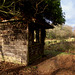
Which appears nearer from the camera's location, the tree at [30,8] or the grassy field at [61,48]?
the tree at [30,8]

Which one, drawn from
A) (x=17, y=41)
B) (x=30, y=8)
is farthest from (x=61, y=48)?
(x=17, y=41)

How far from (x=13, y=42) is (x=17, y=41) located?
1.14 feet

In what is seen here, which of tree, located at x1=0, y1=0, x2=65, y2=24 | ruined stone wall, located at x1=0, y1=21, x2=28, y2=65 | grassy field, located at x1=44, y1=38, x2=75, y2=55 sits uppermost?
tree, located at x1=0, y1=0, x2=65, y2=24

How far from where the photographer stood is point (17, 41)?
5.43 metres

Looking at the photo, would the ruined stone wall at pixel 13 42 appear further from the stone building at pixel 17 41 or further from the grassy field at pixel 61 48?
the grassy field at pixel 61 48

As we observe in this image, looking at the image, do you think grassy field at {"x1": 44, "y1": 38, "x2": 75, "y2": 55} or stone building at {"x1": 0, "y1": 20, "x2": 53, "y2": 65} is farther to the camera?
grassy field at {"x1": 44, "y1": 38, "x2": 75, "y2": 55}

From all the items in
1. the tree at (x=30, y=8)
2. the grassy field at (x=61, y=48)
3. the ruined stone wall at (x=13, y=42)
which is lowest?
the grassy field at (x=61, y=48)

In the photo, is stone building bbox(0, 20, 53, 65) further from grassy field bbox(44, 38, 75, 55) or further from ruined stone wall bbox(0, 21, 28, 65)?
grassy field bbox(44, 38, 75, 55)

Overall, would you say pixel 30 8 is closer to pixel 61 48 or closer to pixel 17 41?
pixel 17 41

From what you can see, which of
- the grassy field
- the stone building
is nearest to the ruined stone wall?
the stone building

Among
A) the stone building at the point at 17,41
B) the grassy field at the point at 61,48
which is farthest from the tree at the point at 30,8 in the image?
the grassy field at the point at 61,48

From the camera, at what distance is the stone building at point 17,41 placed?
Result: 5.23 metres

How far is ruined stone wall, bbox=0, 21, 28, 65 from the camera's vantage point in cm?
528

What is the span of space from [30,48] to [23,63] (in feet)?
3.51
